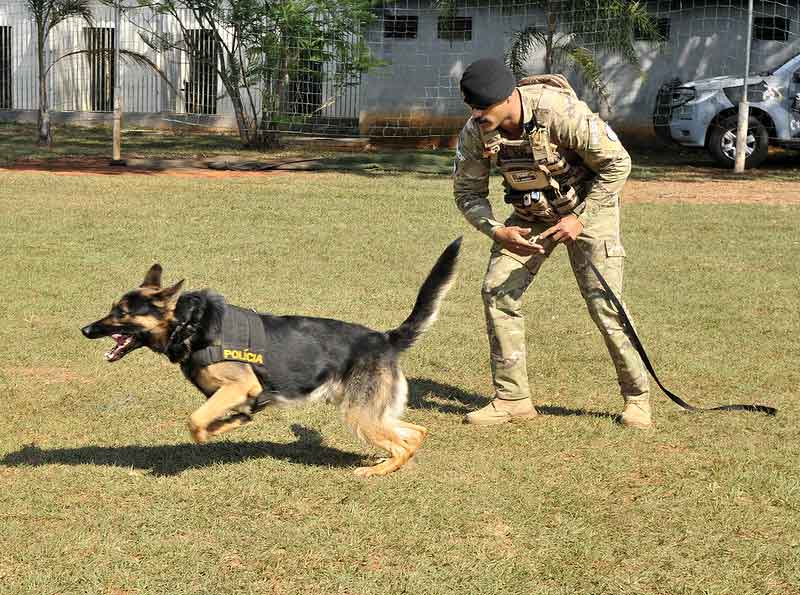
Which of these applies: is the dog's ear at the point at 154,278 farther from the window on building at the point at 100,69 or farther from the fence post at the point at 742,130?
the window on building at the point at 100,69

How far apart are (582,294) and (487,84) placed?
1.41 metres

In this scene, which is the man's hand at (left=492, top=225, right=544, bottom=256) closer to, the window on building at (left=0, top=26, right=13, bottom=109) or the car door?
the car door

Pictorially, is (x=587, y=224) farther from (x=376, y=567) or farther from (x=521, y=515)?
(x=376, y=567)

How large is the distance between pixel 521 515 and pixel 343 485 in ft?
2.97

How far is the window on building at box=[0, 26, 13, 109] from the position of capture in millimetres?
27953

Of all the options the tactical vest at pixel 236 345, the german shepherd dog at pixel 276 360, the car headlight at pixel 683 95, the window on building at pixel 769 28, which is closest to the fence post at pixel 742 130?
the car headlight at pixel 683 95

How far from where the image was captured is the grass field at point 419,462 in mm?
4312

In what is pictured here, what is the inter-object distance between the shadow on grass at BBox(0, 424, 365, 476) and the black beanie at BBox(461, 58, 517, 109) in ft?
6.54

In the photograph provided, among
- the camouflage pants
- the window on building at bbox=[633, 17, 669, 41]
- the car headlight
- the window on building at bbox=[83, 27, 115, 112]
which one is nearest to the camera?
the camouflage pants

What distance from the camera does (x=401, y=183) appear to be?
1623cm

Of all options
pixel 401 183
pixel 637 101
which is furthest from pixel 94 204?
pixel 637 101

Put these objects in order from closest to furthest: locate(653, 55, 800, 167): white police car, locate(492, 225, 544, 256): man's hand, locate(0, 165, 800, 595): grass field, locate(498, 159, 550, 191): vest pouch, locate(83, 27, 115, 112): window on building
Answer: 1. locate(0, 165, 800, 595): grass field
2. locate(498, 159, 550, 191): vest pouch
3. locate(492, 225, 544, 256): man's hand
4. locate(653, 55, 800, 167): white police car
5. locate(83, 27, 115, 112): window on building

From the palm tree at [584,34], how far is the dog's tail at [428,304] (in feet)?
48.0

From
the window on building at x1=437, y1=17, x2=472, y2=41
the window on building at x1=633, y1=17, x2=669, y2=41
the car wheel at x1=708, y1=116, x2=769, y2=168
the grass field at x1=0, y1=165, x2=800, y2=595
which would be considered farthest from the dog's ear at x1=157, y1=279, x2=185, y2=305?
the window on building at x1=437, y1=17, x2=472, y2=41
